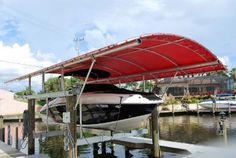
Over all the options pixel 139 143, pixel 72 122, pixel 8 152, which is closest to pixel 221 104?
pixel 139 143

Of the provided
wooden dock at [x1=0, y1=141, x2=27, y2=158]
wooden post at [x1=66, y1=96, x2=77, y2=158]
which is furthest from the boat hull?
wooden post at [x1=66, y1=96, x2=77, y2=158]

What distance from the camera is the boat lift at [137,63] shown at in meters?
8.15

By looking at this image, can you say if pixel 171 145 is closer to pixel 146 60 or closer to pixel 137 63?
pixel 137 63

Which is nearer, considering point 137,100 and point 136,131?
point 137,100

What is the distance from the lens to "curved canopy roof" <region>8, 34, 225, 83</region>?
799cm

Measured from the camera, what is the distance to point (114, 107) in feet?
33.2

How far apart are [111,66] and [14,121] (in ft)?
94.2

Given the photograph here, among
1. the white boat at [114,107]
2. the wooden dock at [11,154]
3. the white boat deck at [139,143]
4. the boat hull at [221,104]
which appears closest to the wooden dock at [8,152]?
the wooden dock at [11,154]

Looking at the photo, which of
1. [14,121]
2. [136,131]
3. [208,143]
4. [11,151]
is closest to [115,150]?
[136,131]

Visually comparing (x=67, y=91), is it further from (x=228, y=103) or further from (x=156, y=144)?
(x=228, y=103)

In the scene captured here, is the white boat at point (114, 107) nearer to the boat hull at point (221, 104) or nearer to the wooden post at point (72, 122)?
the wooden post at point (72, 122)

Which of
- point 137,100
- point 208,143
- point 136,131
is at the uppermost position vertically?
point 137,100

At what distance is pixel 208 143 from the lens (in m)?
17.6

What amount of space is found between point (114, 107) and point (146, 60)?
6.50 ft
